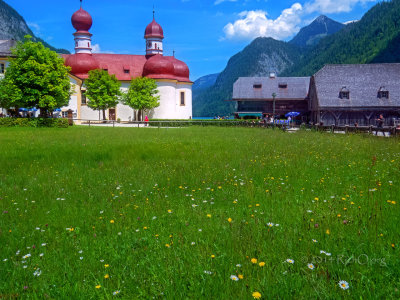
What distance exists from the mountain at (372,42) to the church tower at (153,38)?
73469mm

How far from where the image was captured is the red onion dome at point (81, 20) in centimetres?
6041

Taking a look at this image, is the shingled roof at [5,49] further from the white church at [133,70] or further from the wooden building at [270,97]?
the wooden building at [270,97]

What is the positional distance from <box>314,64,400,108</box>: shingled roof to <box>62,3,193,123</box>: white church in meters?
27.0

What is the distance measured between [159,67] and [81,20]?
736 inches

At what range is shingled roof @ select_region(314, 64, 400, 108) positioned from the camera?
4403 cm

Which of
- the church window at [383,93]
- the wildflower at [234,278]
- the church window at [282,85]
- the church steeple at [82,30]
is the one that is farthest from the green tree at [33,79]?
the church window at [383,93]

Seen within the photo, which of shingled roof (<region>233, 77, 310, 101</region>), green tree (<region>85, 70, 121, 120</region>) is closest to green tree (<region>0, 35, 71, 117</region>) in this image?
green tree (<region>85, 70, 121, 120</region>)

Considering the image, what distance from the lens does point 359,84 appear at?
149 feet

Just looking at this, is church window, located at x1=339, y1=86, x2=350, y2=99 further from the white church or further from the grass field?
the grass field

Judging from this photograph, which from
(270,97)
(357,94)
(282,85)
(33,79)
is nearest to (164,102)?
(270,97)

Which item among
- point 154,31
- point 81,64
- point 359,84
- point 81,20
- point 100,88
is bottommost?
point 359,84

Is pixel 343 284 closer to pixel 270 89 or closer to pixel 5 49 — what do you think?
pixel 270 89

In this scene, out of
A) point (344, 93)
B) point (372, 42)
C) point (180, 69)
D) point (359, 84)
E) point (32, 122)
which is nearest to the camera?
point (32, 122)

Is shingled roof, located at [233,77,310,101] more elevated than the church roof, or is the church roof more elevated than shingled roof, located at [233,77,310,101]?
the church roof
